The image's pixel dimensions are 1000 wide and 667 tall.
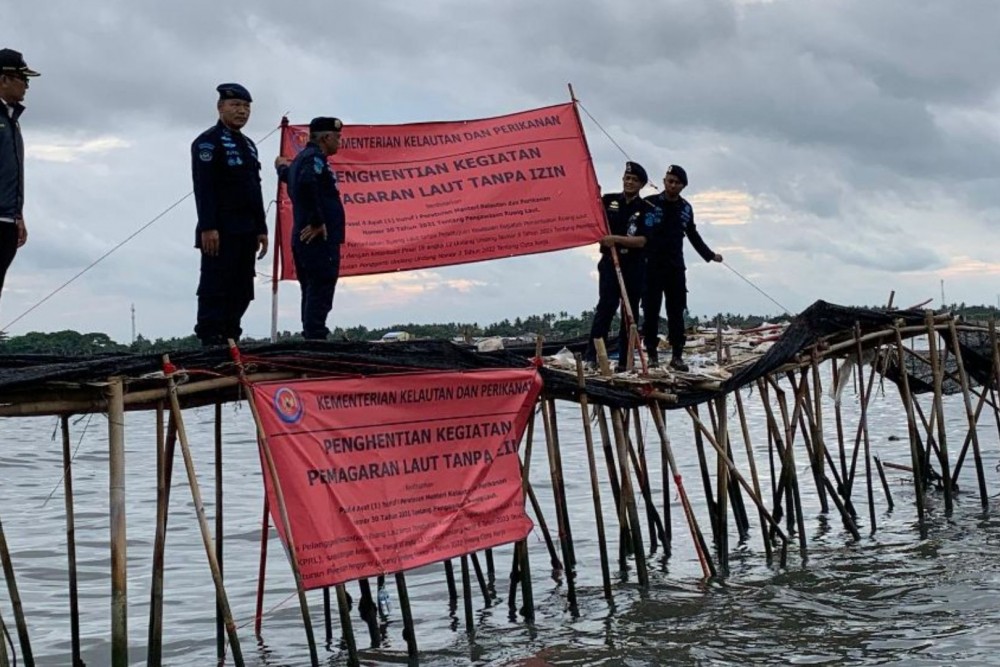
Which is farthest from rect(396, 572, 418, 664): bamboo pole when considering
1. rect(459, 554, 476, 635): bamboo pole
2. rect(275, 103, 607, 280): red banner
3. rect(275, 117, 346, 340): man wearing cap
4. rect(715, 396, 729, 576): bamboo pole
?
rect(715, 396, 729, 576): bamboo pole

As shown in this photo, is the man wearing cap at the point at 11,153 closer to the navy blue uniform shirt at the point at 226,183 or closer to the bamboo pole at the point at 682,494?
the navy blue uniform shirt at the point at 226,183

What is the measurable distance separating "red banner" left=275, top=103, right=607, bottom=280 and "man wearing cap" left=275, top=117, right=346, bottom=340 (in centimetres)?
142

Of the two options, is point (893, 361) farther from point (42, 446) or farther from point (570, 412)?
point (570, 412)

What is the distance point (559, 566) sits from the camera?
1552 cm

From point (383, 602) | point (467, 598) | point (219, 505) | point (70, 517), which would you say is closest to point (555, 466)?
point (467, 598)

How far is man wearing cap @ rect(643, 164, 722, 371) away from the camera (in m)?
14.5

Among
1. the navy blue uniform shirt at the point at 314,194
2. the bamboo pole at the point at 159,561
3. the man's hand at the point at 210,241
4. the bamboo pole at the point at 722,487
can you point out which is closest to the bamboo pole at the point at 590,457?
the bamboo pole at the point at 722,487

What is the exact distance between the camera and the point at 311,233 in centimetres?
1102

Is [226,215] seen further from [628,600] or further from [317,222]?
[628,600]

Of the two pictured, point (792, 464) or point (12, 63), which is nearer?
→ point (12, 63)

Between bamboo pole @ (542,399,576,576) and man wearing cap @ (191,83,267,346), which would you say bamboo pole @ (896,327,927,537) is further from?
man wearing cap @ (191,83,267,346)

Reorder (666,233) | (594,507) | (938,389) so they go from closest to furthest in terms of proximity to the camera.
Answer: (594,507)
(666,233)
(938,389)

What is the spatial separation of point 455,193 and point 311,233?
2.20m

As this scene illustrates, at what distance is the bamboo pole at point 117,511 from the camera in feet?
28.0
